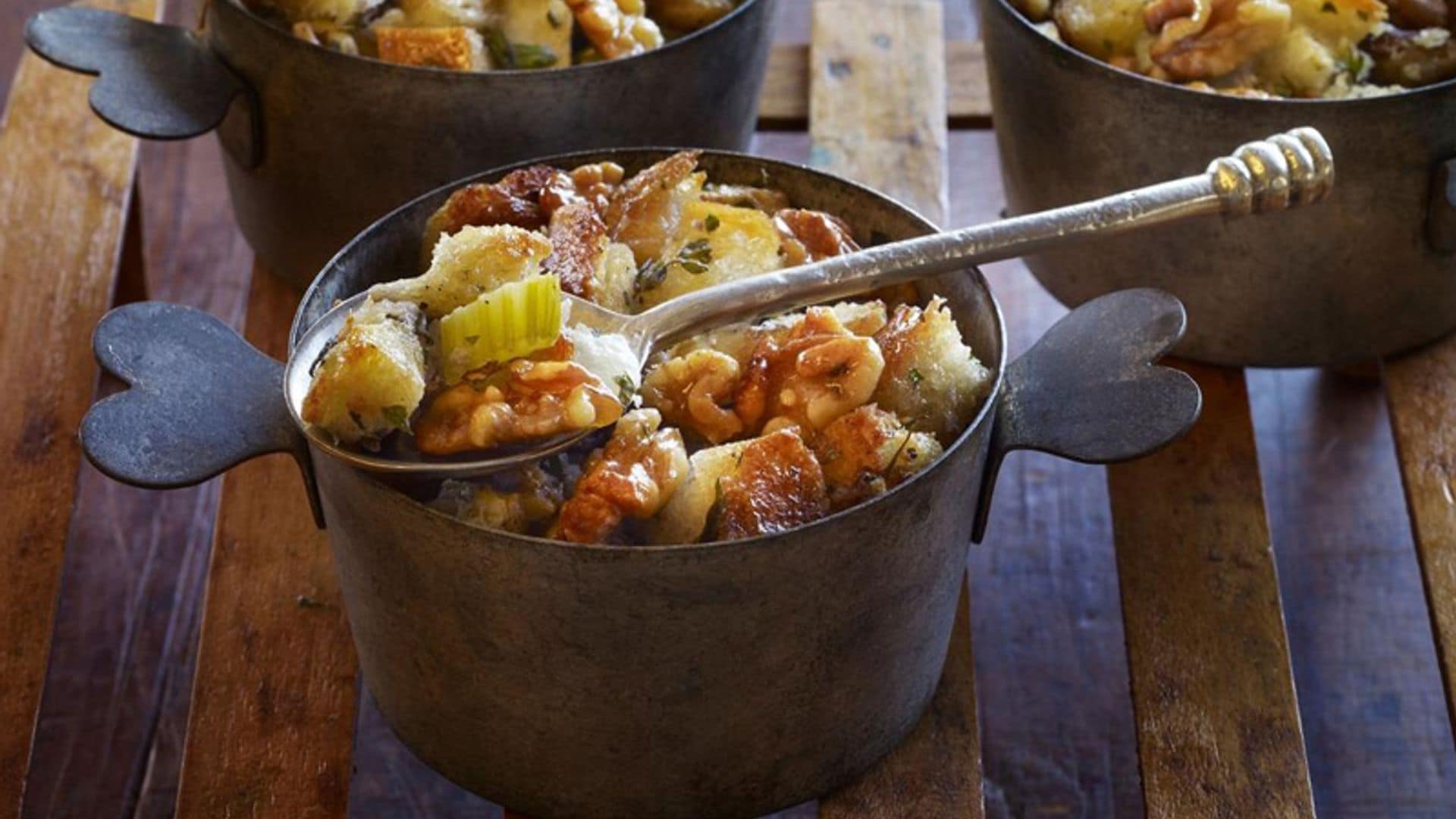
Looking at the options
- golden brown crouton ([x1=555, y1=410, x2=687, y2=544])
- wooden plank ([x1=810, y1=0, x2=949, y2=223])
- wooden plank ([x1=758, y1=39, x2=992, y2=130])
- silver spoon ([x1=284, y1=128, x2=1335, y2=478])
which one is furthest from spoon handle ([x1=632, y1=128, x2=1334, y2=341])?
wooden plank ([x1=758, y1=39, x2=992, y2=130])

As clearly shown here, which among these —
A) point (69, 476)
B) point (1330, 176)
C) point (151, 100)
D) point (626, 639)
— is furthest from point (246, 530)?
point (1330, 176)

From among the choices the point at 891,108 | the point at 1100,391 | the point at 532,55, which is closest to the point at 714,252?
the point at 1100,391

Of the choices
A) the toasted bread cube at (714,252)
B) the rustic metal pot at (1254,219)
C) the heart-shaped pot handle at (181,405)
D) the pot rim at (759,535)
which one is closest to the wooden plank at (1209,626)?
the rustic metal pot at (1254,219)

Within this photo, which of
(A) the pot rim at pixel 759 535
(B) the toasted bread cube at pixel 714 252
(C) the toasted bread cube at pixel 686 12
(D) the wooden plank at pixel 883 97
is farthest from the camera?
(D) the wooden plank at pixel 883 97

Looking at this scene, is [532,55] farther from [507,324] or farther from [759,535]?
[759,535]

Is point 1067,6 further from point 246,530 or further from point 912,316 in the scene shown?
point 246,530

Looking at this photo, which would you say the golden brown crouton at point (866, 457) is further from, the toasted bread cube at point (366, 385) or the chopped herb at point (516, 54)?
the chopped herb at point (516, 54)
